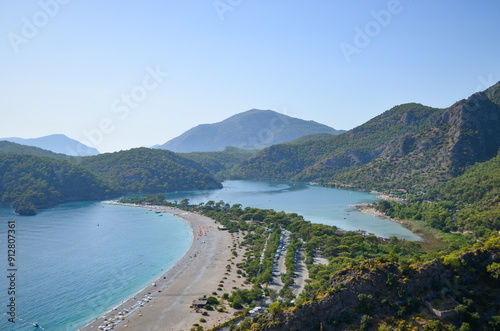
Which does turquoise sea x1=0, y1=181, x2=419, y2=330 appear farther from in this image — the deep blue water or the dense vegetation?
the dense vegetation

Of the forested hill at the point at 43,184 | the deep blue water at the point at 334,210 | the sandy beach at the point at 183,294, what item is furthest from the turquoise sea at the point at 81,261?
the deep blue water at the point at 334,210

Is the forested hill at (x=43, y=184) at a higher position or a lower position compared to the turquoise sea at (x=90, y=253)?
higher

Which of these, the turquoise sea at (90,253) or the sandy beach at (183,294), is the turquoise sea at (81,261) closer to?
the turquoise sea at (90,253)

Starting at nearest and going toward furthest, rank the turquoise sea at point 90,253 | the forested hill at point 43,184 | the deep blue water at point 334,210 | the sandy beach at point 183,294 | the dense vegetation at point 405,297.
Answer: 1. the dense vegetation at point 405,297
2. the sandy beach at point 183,294
3. the turquoise sea at point 90,253
4. the deep blue water at point 334,210
5. the forested hill at point 43,184

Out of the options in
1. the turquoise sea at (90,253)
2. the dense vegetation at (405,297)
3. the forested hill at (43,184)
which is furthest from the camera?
the forested hill at (43,184)

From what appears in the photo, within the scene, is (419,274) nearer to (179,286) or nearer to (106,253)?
(179,286)

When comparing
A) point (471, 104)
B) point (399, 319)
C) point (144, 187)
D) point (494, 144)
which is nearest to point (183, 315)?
point (399, 319)
